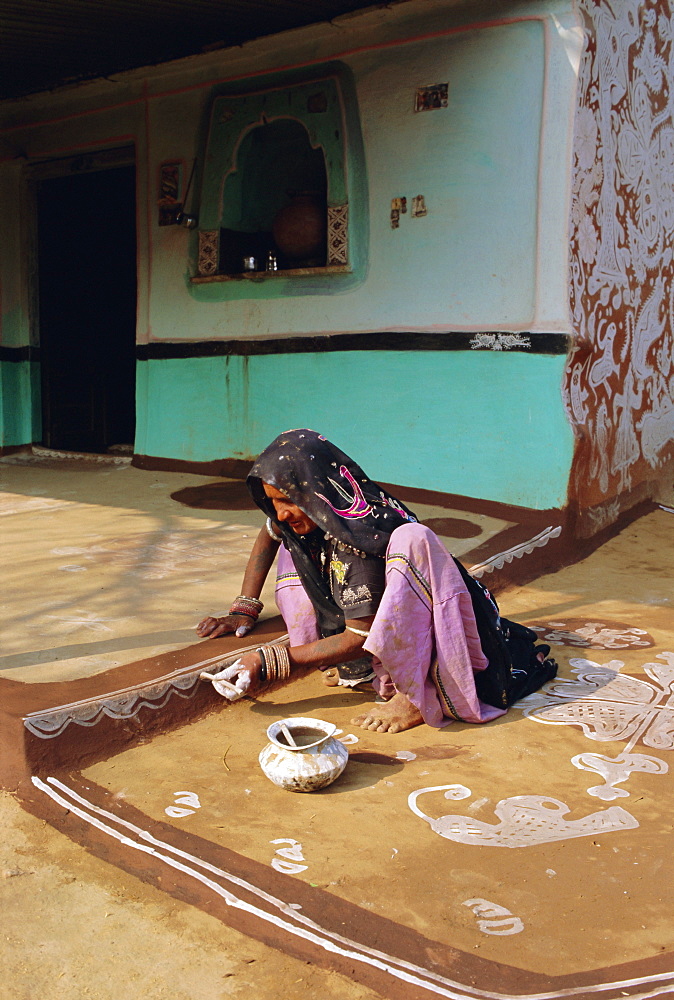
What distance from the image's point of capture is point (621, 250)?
5730 mm

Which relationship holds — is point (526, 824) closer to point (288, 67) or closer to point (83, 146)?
point (288, 67)

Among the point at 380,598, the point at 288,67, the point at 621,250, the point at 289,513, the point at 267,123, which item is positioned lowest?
the point at 380,598

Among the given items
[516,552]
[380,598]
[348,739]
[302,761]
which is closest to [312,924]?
[302,761]

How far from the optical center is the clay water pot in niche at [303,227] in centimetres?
617

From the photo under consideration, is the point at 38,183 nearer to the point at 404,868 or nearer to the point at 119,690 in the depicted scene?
the point at 119,690

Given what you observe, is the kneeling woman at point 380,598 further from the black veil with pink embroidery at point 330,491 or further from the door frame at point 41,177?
the door frame at point 41,177

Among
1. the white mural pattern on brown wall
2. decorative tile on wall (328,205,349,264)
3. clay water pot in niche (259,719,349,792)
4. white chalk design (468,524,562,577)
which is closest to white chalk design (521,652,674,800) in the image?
clay water pot in niche (259,719,349,792)

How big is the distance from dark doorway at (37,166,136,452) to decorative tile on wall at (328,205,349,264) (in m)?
3.25

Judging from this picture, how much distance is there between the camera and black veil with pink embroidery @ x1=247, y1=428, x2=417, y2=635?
8.93 feet

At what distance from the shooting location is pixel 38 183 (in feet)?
25.7

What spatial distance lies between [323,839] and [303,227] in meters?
4.82

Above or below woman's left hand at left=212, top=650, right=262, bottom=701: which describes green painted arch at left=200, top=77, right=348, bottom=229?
above

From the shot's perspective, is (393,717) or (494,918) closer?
(494,918)

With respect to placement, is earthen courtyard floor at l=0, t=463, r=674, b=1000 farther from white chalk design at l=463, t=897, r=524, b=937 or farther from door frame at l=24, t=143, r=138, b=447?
door frame at l=24, t=143, r=138, b=447
